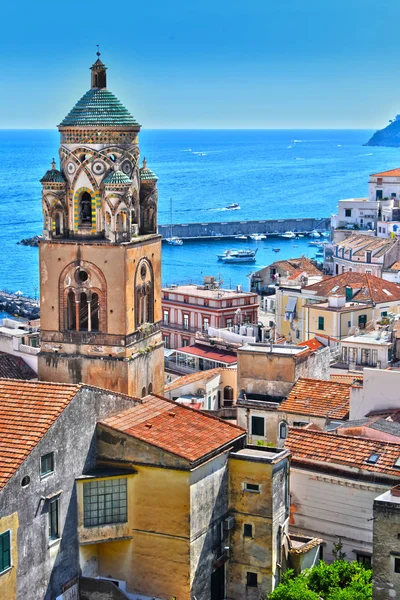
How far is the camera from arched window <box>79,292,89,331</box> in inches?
1292

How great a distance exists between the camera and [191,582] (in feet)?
82.9

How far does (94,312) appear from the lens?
33062 mm

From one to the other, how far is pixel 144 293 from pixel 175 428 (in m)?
7.95

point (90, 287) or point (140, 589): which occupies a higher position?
point (90, 287)

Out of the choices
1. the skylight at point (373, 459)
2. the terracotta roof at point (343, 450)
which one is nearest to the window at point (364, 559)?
the terracotta roof at point (343, 450)

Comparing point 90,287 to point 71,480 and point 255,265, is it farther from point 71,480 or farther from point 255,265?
point 255,265

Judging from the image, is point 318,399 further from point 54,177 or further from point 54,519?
point 54,519

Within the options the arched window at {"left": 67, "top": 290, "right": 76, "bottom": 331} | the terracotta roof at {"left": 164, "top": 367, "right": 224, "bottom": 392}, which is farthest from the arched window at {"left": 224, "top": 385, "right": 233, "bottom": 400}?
the arched window at {"left": 67, "top": 290, "right": 76, "bottom": 331}

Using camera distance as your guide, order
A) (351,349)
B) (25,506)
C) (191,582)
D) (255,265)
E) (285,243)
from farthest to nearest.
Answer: (285,243)
(255,265)
(351,349)
(191,582)
(25,506)

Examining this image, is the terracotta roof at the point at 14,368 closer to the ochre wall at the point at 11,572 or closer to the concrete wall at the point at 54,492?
the concrete wall at the point at 54,492

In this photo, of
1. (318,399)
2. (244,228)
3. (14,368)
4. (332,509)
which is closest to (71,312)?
(14,368)

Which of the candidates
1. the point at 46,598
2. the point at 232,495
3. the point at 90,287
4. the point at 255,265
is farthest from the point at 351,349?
the point at 255,265

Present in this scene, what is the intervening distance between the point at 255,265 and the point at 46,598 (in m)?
101

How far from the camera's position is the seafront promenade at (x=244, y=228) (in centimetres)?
15400
